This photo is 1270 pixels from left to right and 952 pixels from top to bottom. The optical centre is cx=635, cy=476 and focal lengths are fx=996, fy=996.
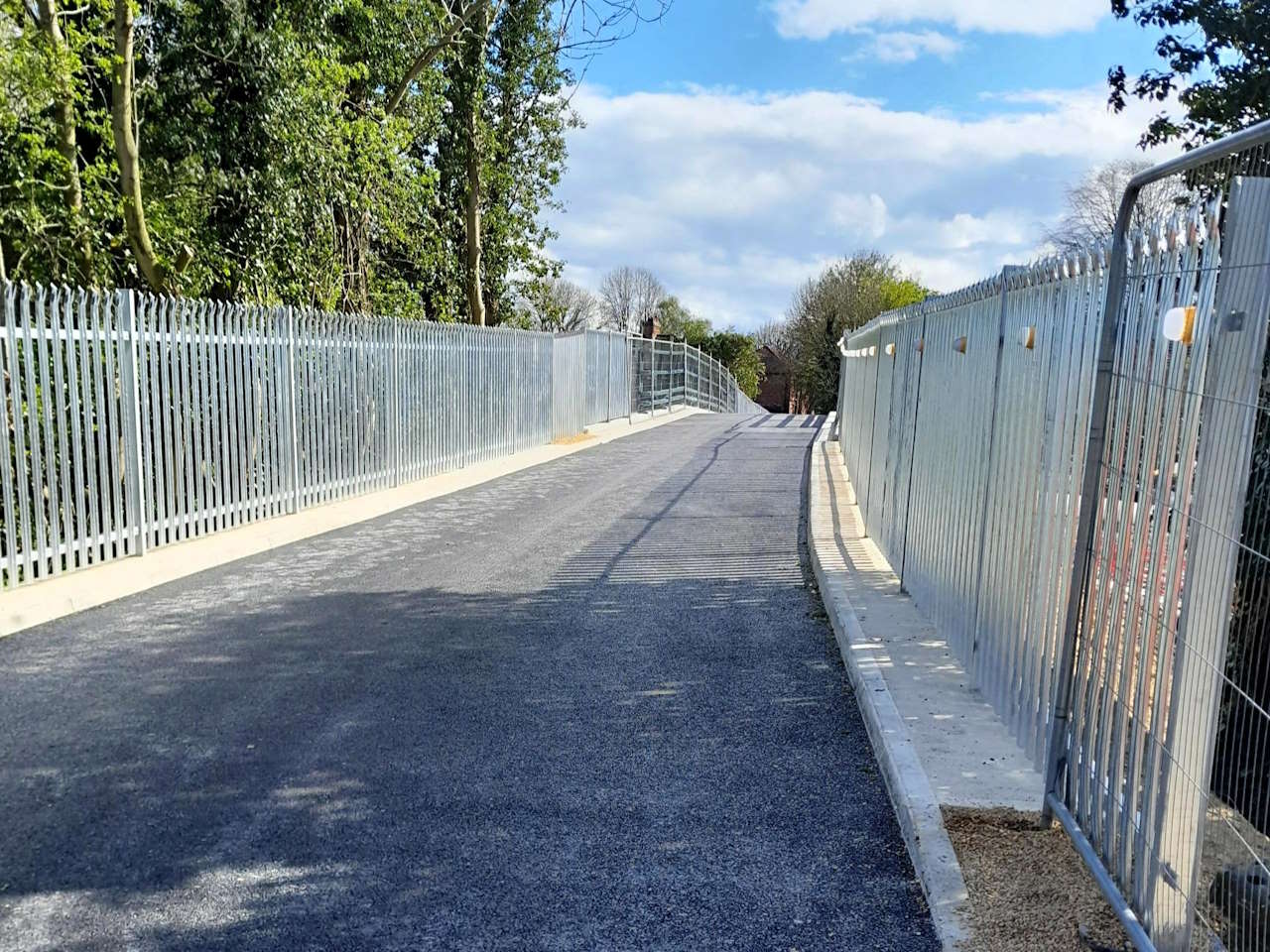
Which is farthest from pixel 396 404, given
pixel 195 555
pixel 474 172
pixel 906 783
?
pixel 906 783

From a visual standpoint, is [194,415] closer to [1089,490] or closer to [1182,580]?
[1089,490]

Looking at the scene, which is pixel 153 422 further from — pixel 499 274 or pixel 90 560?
pixel 499 274

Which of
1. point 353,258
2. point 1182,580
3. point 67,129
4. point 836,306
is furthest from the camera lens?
point 836,306

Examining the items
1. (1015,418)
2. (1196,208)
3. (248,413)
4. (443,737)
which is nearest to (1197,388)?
(1196,208)

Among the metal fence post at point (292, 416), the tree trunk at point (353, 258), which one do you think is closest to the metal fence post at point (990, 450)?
the metal fence post at point (292, 416)

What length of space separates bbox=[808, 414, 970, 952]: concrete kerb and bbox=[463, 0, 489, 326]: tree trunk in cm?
1789

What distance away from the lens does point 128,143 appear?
10891 mm

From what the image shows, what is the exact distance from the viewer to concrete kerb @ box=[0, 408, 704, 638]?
7.23 m

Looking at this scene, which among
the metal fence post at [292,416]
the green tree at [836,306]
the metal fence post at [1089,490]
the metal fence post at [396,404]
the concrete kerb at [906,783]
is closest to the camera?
the concrete kerb at [906,783]

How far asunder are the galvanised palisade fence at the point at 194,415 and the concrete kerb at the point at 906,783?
6100 mm

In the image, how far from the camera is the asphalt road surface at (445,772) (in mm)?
3365

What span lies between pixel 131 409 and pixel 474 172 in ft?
52.0

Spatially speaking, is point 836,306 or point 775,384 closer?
point 836,306

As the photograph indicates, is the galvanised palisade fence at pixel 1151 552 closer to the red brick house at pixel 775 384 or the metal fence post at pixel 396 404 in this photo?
the metal fence post at pixel 396 404
